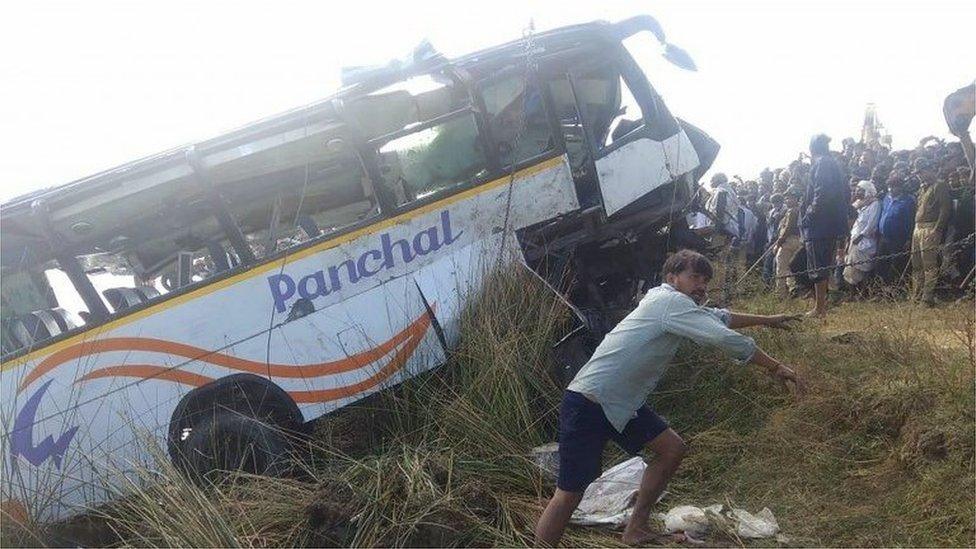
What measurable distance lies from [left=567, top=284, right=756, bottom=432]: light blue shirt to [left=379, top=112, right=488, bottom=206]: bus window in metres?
2.60

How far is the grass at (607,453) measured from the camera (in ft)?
12.8

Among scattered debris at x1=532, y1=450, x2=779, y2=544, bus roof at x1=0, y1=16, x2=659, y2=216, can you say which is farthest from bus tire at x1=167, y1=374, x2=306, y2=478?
scattered debris at x1=532, y1=450, x2=779, y2=544

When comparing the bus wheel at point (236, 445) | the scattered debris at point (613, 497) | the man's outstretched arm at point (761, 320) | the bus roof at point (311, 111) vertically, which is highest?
the bus roof at point (311, 111)

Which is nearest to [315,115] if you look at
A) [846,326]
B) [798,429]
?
[798,429]

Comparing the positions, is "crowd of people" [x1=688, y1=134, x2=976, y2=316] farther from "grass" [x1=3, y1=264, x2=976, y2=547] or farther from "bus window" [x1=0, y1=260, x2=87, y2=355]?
"bus window" [x1=0, y1=260, x2=87, y2=355]

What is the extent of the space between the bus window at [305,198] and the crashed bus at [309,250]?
0.02 meters

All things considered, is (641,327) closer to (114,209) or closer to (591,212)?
(591,212)

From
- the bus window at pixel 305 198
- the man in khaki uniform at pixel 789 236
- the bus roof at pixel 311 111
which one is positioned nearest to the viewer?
the bus roof at pixel 311 111

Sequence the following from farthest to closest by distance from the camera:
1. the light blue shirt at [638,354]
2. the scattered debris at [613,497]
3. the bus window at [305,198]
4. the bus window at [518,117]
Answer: the bus window at [518,117] → the bus window at [305,198] → the scattered debris at [613,497] → the light blue shirt at [638,354]

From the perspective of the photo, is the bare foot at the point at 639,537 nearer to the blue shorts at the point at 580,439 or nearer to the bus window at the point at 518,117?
the blue shorts at the point at 580,439

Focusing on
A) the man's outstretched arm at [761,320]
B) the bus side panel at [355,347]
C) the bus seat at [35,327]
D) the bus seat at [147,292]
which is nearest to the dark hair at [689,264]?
the man's outstretched arm at [761,320]

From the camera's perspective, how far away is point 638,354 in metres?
3.81

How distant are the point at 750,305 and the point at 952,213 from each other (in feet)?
7.56

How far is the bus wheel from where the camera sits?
17.7 feet
